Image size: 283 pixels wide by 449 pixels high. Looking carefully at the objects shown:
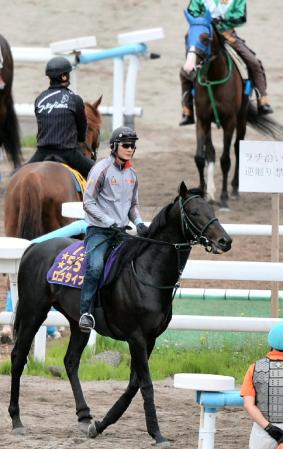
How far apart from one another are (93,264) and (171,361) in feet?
7.96

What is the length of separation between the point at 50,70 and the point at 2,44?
19.2 ft

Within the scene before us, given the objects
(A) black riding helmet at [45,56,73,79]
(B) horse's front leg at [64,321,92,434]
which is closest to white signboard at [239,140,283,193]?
(A) black riding helmet at [45,56,73,79]

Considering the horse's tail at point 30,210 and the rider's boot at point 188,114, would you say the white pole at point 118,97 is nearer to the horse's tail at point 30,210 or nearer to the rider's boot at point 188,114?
the rider's boot at point 188,114

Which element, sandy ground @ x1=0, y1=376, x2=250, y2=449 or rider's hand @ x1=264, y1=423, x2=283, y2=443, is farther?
sandy ground @ x1=0, y1=376, x2=250, y2=449

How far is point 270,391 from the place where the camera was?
294 inches

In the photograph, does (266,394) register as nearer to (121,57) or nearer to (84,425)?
(84,425)

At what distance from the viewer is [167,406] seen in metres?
10.1

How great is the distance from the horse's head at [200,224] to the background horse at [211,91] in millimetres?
8650

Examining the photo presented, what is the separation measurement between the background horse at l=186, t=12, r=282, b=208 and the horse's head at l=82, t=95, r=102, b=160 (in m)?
3.49

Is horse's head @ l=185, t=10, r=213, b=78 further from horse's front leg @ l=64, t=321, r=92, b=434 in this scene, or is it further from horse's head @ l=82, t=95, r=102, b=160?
horse's front leg @ l=64, t=321, r=92, b=434

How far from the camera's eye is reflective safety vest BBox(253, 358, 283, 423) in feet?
24.5

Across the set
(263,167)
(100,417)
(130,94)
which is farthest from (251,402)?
(130,94)

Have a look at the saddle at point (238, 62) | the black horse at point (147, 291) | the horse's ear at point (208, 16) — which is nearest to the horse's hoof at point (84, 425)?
the black horse at point (147, 291)

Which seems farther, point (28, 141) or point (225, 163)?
Answer: point (28, 141)
